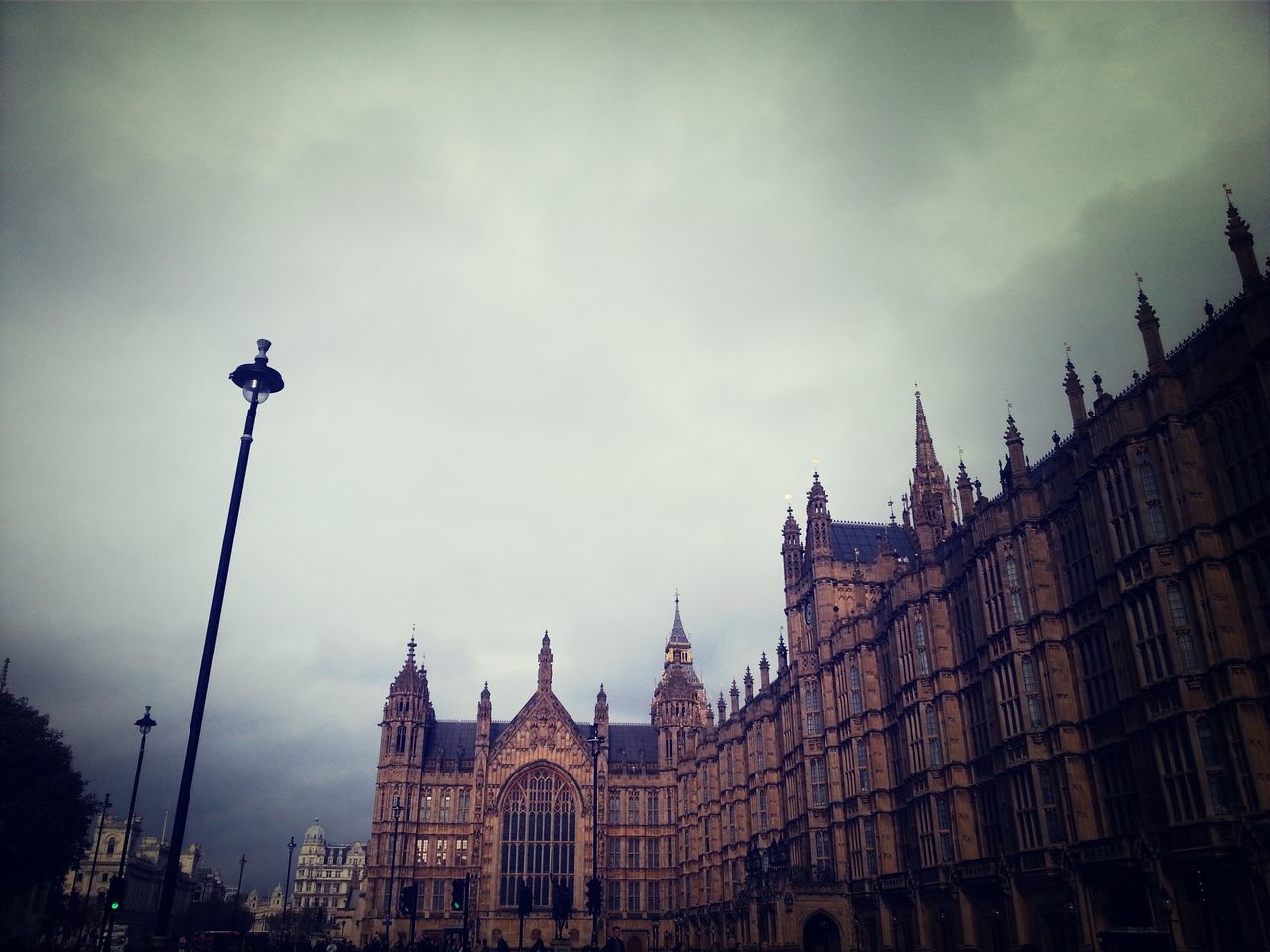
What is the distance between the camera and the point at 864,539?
75188 mm

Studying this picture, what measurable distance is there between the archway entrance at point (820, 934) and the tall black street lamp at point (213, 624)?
49.8m

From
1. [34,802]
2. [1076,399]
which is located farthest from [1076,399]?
[34,802]

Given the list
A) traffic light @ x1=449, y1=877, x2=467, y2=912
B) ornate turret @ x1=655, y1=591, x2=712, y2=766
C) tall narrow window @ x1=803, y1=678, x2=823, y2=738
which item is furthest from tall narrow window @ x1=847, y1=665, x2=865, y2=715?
ornate turret @ x1=655, y1=591, x2=712, y2=766

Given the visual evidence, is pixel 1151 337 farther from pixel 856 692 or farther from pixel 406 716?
pixel 406 716

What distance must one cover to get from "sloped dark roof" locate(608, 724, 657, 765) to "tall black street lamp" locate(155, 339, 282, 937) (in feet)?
295

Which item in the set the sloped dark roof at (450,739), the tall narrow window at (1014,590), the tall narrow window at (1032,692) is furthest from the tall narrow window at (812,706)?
the sloped dark roof at (450,739)

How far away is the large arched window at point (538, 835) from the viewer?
312 ft

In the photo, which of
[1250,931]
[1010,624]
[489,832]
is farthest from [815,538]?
[489,832]

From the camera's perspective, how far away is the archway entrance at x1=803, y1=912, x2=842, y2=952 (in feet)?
195

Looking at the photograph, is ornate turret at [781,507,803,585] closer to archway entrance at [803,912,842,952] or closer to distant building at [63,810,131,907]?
archway entrance at [803,912,842,952]

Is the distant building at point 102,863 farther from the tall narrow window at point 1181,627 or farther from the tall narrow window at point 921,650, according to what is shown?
the tall narrow window at point 1181,627

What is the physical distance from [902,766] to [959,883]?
950 centimetres

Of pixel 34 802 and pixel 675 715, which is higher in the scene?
pixel 675 715

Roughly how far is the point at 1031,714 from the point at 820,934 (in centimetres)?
2757
